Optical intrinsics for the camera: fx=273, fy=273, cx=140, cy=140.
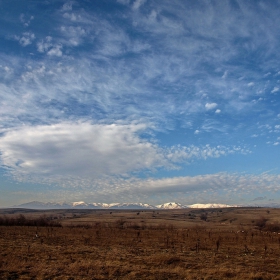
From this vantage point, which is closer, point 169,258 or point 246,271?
point 246,271

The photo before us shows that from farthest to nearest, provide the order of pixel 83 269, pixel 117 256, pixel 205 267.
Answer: pixel 117 256 < pixel 205 267 < pixel 83 269

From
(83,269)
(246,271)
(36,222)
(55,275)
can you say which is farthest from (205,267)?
(36,222)

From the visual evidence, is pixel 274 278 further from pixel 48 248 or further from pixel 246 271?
pixel 48 248

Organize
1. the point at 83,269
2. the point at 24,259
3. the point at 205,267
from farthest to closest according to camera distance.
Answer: the point at 24,259
the point at 205,267
the point at 83,269

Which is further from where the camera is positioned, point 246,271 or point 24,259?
point 24,259

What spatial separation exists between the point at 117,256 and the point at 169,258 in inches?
168

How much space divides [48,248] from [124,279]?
12706 mm

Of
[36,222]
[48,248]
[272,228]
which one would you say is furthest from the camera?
[272,228]

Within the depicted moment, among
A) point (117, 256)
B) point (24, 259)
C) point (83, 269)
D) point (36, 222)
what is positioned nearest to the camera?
point (83, 269)

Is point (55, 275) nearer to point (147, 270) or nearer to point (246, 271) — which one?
point (147, 270)

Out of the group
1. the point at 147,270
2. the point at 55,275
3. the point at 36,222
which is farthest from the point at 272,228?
the point at 55,275

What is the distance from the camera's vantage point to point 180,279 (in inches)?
611

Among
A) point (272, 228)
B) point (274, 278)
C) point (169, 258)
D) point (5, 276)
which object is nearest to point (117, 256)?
point (169, 258)

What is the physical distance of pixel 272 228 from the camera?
66625mm
